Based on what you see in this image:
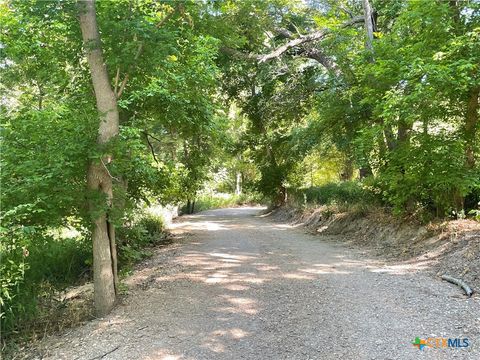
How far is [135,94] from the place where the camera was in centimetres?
700

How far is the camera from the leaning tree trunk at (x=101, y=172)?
5.52 metres

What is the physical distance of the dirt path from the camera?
13.9ft

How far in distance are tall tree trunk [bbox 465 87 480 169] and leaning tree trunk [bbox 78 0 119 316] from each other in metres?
7.01

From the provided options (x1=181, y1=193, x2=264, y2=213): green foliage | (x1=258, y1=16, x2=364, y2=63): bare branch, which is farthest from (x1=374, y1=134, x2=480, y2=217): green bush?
(x1=181, y1=193, x2=264, y2=213): green foliage

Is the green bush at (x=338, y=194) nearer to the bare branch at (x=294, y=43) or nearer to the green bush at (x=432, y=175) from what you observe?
the green bush at (x=432, y=175)

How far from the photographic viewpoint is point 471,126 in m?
7.89

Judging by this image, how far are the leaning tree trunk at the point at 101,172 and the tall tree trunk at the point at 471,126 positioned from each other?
7.01m

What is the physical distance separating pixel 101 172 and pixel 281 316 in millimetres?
3366

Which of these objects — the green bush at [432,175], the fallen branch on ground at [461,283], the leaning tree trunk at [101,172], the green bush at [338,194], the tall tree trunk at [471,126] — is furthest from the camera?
the green bush at [338,194]

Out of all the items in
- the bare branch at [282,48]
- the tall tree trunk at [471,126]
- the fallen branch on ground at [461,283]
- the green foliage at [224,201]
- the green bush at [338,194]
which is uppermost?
the bare branch at [282,48]

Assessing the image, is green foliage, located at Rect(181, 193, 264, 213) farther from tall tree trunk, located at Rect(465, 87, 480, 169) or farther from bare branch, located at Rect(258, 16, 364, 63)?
tall tree trunk, located at Rect(465, 87, 480, 169)

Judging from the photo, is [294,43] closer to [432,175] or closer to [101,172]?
[432,175]

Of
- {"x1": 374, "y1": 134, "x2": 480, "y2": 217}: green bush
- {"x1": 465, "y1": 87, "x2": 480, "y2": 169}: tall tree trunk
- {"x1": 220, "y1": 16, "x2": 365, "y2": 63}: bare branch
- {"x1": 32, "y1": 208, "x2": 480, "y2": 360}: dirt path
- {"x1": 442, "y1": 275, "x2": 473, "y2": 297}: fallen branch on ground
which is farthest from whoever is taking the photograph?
{"x1": 220, "y1": 16, "x2": 365, "y2": 63}: bare branch

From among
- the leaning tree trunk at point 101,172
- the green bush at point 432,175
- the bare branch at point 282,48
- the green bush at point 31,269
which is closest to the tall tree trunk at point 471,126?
the green bush at point 432,175
